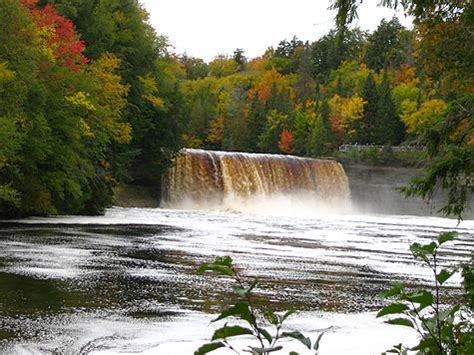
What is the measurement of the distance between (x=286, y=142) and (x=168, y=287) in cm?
7069

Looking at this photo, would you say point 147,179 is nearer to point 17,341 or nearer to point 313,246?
point 313,246

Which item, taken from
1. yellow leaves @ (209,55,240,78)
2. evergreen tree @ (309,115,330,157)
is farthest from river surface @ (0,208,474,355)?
yellow leaves @ (209,55,240,78)

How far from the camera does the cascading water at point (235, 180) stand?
4950 cm

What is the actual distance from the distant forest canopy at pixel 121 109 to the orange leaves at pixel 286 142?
4.6 inches

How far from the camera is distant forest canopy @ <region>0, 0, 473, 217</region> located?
14574mm

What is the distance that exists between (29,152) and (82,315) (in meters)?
19.1

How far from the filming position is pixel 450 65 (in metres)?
10.8

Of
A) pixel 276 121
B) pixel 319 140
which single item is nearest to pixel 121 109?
pixel 319 140

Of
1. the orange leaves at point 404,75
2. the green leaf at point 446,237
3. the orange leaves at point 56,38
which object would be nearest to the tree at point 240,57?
the orange leaves at point 404,75

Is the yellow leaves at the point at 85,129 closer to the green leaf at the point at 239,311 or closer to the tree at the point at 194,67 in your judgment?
the green leaf at the point at 239,311

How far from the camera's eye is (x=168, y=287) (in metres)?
12.5

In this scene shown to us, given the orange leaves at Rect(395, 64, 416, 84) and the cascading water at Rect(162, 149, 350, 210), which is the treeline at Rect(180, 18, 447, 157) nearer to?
the orange leaves at Rect(395, 64, 416, 84)

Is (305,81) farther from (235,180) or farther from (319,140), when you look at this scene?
(235,180)

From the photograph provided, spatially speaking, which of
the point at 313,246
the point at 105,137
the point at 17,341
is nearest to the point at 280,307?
the point at 17,341
